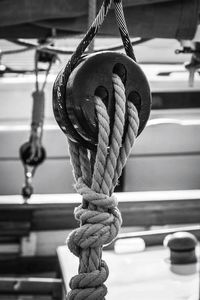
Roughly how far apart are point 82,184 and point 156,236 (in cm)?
155

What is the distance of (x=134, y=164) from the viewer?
3490mm

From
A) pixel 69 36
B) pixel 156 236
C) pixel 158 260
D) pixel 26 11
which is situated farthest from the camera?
pixel 156 236

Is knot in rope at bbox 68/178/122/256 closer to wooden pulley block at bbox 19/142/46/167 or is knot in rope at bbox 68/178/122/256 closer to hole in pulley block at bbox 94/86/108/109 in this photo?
hole in pulley block at bbox 94/86/108/109

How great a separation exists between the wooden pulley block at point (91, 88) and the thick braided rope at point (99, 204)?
0.01 meters

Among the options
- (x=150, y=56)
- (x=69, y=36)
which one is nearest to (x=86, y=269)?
(x=69, y=36)

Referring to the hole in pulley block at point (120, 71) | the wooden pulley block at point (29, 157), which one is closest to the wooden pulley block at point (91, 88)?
the hole in pulley block at point (120, 71)

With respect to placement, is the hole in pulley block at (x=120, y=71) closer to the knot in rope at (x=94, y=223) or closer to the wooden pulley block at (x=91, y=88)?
the wooden pulley block at (x=91, y=88)

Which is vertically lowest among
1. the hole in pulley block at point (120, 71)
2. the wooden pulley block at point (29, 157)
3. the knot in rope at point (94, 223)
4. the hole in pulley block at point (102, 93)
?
the wooden pulley block at point (29, 157)

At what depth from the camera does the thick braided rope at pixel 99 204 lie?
0.59 m

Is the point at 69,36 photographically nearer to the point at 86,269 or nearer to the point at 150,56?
the point at 86,269

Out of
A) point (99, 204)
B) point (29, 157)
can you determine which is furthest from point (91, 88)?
point (29, 157)

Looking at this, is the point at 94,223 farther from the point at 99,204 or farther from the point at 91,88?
the point at 91,88

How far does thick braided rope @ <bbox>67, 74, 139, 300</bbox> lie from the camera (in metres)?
0.59

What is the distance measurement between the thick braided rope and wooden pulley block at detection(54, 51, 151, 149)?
0.04ft
